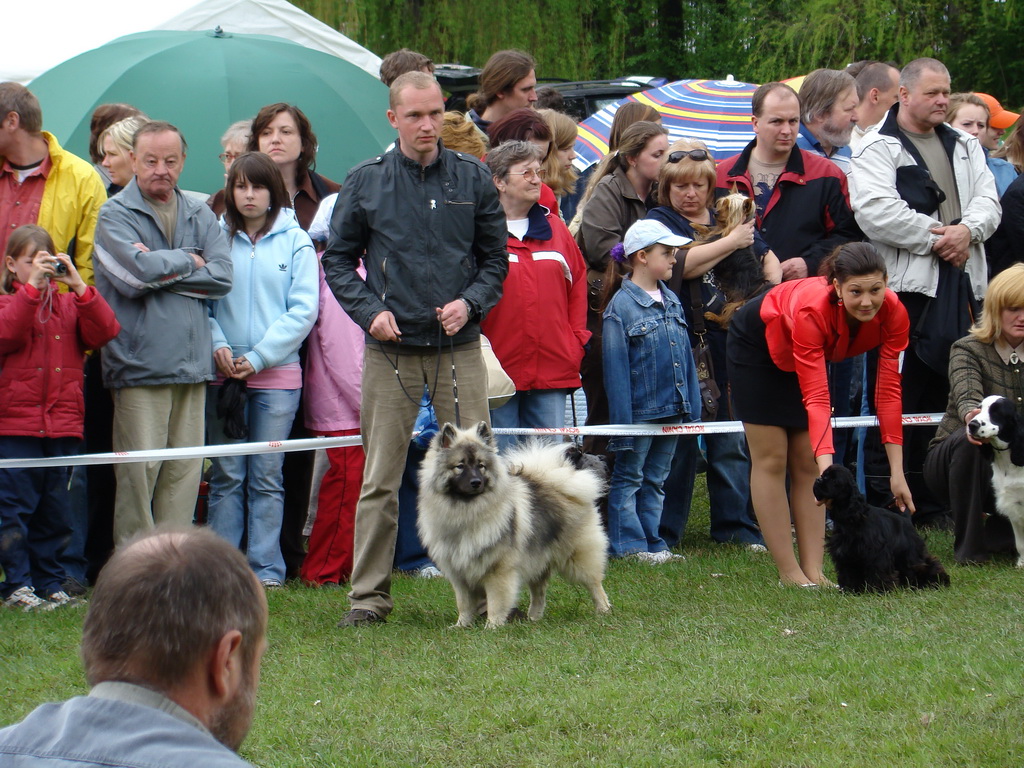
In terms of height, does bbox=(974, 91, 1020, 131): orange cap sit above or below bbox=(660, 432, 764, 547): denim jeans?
above

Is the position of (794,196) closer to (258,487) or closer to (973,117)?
(973,117)

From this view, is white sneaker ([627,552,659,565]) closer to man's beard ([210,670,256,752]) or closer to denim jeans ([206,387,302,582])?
denim jeans ([206,387,302,582])

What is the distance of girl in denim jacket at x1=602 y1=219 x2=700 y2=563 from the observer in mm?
7648

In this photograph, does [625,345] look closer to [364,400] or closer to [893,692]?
[364,400]

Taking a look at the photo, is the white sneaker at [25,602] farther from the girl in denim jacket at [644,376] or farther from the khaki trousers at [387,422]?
the girl in denim jacket at [644,376]

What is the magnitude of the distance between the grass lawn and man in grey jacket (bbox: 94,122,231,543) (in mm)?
918

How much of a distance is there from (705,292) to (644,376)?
79 cm

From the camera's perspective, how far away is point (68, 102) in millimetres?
10352

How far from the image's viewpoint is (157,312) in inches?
261

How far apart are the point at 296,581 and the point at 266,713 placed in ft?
9.35

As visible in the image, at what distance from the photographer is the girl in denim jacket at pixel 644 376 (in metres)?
7.65

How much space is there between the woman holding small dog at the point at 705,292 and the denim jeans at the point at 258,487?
103 inches

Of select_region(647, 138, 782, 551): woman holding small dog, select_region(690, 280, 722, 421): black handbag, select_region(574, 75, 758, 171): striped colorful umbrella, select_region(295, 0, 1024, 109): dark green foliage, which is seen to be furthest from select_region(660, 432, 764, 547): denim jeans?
select_region(295, 0, 1024, 109): dark green foliage

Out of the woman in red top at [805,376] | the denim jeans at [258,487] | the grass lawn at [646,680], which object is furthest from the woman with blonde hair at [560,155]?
the grass lawn at [646,680]
